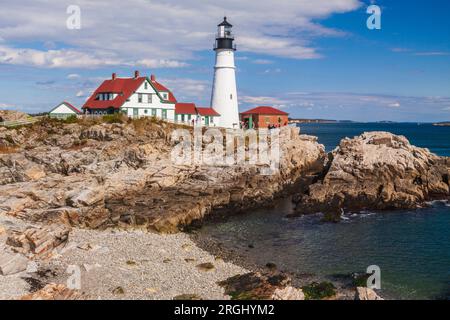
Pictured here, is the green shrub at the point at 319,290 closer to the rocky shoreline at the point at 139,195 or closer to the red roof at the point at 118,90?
the rocky shoreline at the point at 139,195

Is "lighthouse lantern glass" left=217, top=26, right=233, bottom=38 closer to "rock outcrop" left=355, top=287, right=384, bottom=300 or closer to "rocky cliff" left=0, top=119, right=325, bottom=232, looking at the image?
"rocky cliff" left=0, top=119, right=325, bottom=232

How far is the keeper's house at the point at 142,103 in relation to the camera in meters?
52.1

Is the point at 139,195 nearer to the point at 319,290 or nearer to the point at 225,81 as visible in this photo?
the point at 319,290

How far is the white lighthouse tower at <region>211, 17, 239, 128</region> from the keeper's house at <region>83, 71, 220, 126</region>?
125 centimetres

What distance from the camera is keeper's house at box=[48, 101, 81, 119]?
168ft

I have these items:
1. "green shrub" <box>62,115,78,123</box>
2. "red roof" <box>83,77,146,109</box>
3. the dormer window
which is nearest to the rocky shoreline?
"green shrub" <box>62,115,78,123</box>

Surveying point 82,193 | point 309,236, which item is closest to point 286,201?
point 309,236

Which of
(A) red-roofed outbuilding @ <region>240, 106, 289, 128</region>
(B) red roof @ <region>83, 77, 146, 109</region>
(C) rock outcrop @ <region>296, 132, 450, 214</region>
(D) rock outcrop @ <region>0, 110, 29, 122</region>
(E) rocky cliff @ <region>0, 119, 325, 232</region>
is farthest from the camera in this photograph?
(A) red-roofed outbuilding @ <region>240, 106, 289, 128</region>

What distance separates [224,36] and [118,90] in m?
14.2

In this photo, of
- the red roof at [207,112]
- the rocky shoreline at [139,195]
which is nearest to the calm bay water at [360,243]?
the rocky shoreline at [139,195]

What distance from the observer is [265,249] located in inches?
1130

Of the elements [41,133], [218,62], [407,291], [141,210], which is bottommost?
[407,291]

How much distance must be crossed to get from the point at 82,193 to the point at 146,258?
34.4 ft
